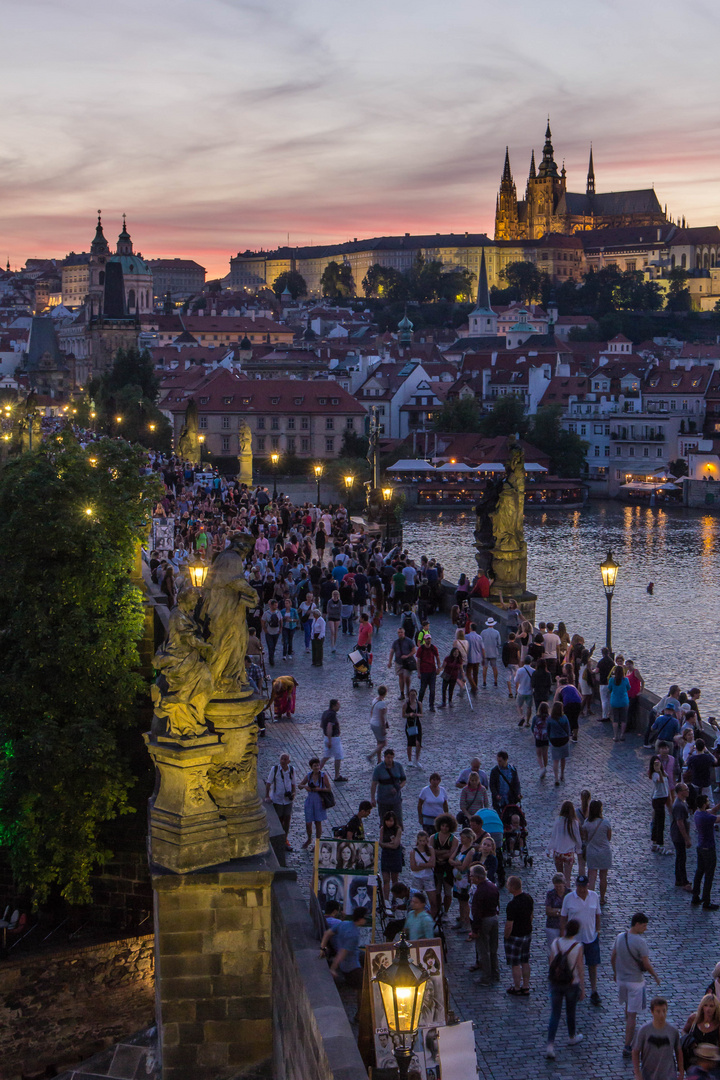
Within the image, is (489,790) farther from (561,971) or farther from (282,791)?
(561,971)

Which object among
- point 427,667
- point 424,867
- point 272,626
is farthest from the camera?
point 272,626

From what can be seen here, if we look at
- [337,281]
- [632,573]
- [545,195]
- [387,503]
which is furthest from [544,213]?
[387,503]

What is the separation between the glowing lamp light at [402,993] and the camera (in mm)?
5727

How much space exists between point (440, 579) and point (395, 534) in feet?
33.7

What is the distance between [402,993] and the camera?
5.74 metres

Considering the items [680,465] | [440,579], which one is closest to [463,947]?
[440,579]

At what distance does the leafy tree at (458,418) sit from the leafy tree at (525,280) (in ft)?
243

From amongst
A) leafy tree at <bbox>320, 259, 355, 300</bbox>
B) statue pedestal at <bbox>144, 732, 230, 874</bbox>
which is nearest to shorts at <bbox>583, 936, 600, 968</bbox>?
statue pedestal at <bbox>144, 732, 230, 874</bbox>

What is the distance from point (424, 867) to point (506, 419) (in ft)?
260

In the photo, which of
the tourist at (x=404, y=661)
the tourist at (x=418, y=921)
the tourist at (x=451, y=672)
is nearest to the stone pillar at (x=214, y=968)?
the tourist at (x=418, y=921)

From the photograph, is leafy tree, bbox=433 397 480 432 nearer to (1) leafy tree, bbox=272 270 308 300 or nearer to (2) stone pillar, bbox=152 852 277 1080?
(2) stone pillar, bbox=152 852 277 1080

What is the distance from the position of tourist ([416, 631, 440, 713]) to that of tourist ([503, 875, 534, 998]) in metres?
7.21

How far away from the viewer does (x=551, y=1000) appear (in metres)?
8.15

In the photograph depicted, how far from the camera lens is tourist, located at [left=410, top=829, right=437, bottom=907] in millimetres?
9578
